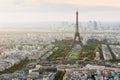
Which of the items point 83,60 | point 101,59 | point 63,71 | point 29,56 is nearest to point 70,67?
point 63,71

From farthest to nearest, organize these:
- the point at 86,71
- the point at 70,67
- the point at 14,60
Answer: the point at 14,60, the point at 70,67, the point at 86,71

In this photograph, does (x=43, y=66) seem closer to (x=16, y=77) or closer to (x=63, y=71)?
(x=63, y=71)

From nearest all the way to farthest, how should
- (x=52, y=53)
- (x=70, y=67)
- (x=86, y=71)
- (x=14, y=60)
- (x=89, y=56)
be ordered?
(x=86, y=71)
(x=70, y=67)
(x=14, y=60)
(x=89, y=56)
(x=52, y=53)

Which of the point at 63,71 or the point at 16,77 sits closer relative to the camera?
the point at 16,77

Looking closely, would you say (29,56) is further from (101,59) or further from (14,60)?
(101,59)

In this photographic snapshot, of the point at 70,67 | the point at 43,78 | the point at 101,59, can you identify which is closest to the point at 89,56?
the point at 101,59

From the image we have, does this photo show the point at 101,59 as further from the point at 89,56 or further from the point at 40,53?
the point at 40,53

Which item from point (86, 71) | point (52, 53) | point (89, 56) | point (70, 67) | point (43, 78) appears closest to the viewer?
point (43, 78)

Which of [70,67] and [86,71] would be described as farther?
[70,67]
